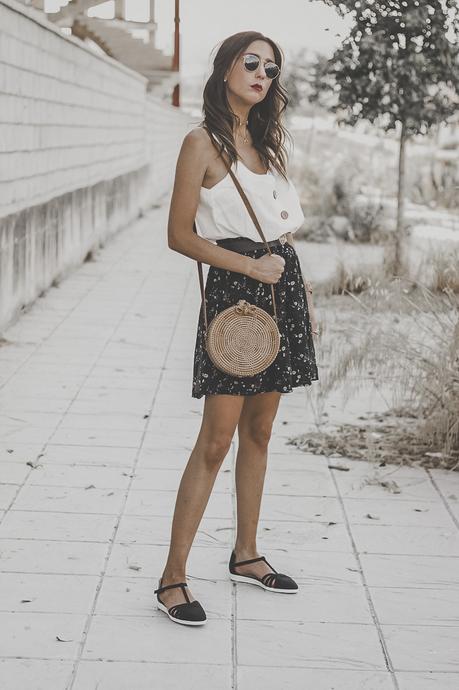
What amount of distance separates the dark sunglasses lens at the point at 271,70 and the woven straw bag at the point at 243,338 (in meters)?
0.36

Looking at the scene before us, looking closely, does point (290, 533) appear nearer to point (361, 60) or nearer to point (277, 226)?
point (277, 226)

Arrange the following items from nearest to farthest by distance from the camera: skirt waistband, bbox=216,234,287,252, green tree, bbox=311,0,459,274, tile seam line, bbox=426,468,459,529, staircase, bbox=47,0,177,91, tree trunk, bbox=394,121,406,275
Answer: skirt waistband, bbox=216,234,287,252
tile seam line, bbox=426,468,459,529
green tree, bbox=311,0,459,274
tree trunk, bbox=394,121,406,275
staircase, bbox=47,0,177,91

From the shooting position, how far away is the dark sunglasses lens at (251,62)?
3533 millimetres

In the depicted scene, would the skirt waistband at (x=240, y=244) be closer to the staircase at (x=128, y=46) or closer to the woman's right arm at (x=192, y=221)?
the woman's right arm at (x=192, y=221)

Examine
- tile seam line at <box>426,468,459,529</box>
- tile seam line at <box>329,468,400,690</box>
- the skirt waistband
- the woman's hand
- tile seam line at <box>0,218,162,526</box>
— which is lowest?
tile seam line at <box>0,218,162,526</box>

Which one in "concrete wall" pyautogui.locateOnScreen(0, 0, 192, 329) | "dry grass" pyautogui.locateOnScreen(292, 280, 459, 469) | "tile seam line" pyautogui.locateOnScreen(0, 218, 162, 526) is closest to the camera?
"tile seam line" pyautogui.locateOnScreen(0, 218, 162, 526)

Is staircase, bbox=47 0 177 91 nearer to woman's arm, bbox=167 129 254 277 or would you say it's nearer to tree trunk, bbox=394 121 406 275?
tree trunk, bbox=394 121 406 275

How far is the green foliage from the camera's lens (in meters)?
10.5

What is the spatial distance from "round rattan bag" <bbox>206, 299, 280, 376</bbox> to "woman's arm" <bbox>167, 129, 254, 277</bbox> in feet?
0.45

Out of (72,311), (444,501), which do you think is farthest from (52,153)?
(444,501)

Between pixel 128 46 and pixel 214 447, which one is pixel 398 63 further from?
pixel 128 46

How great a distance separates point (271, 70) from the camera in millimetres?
3590

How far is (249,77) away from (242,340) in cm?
83

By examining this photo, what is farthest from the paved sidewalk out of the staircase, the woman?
the staircase
